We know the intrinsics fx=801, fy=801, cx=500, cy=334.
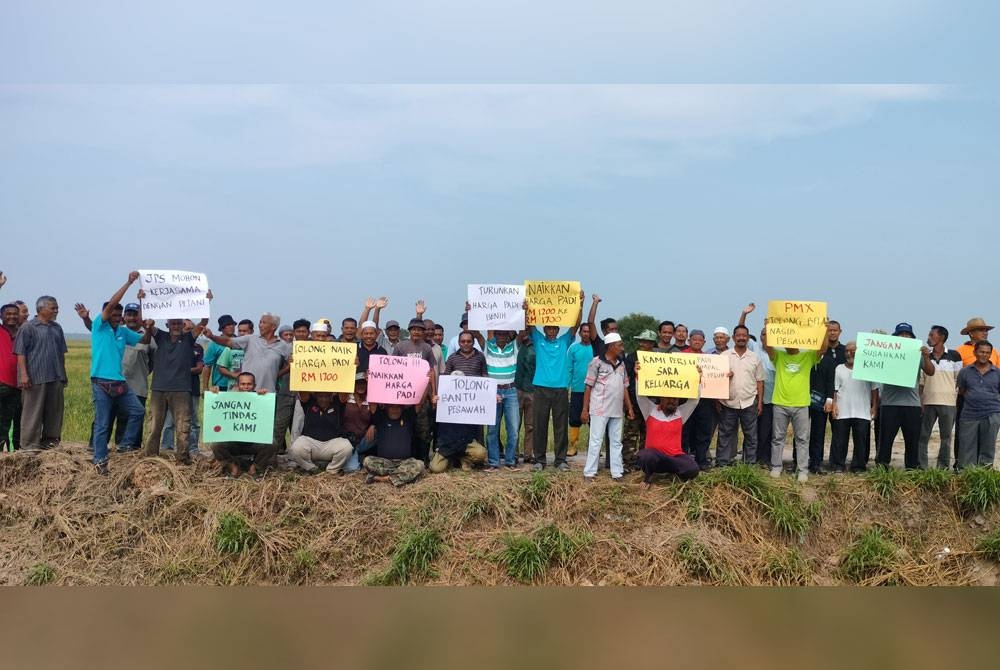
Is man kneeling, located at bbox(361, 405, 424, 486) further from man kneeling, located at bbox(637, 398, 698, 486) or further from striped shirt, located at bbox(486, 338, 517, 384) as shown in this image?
man kneeling, located at bbox(637, 398, 698, 486)

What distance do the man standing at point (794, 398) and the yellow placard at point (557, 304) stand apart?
112 inches

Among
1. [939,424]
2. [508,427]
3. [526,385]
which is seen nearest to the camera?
[939,424]

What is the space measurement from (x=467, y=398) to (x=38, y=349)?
6.16 meters

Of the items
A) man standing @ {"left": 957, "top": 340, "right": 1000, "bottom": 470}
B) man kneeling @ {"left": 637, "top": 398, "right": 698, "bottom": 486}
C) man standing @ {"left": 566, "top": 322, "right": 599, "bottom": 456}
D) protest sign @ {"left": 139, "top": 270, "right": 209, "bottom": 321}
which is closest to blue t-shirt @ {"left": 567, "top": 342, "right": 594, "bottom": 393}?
man standing @ {"left": 566, "top": 322, "right": 599, "bottom": 456}

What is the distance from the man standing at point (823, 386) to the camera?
11.9 meters

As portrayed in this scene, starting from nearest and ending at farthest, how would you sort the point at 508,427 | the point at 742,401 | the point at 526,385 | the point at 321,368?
the point at 321,368, the point at 742,401, the point at 508,427, the point at 526,385

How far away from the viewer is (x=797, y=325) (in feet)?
38.5

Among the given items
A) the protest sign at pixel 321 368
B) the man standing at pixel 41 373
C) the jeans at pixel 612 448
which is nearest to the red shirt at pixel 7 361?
the man standing at pixel 41 373

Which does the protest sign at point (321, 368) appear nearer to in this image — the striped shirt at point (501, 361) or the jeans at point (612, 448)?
the striped shirt at point (501, 361)

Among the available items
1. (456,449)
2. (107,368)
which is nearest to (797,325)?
(456,449)

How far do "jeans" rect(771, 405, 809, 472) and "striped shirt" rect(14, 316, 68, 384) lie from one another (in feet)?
→ 33.8

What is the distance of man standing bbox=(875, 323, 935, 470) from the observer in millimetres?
11797

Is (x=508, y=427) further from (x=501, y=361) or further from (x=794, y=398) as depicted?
(x=794, y=398)

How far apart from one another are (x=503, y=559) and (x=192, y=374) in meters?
5.30
